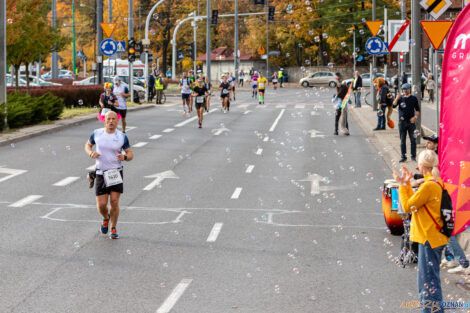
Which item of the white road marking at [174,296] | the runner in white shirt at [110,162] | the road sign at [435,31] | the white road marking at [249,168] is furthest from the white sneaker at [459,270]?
the white road marking at [249,168]

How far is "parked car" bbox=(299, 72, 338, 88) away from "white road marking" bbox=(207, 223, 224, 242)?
73.8m

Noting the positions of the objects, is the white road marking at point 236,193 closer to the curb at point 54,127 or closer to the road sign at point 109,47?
the curb at point 54,127

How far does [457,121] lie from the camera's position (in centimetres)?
756

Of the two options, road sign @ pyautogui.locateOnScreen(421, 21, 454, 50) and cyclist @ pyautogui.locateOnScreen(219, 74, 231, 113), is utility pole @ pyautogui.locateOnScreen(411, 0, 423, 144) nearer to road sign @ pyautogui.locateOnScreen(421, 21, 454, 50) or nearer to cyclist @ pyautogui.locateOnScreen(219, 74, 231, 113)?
road sign @ pyautogui.locateOnScreen(421, 21, 454, 50)

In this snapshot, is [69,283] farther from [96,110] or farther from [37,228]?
[96,110]

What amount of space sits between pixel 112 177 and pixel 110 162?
0.21 metres

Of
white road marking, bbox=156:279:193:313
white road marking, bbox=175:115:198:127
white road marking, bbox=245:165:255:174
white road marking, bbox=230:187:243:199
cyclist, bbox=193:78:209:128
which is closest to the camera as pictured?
white road marking, bbox=156:279:193:313

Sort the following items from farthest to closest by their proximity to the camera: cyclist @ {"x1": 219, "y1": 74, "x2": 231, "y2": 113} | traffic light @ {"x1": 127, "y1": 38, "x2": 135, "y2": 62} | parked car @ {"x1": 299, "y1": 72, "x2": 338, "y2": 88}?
parked car @ {"x1": 299, "y1": 72, "x2": 338, "y2": 88}
traffic light @ {"x1": 127, "y1": 38, "x2": 135, "y2": 62}
cyclist @ {"x1": 219, "y1": 74, "x2": 231, "y2": 113}

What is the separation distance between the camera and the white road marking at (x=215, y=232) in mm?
11352

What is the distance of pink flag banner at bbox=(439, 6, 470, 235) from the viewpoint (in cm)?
721

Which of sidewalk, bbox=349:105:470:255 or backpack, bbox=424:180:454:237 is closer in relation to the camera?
backpack, bbox=424:180:454:237

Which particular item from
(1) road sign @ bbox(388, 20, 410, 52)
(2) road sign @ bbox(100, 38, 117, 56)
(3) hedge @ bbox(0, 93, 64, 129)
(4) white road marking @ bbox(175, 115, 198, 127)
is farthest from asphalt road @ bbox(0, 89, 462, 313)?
(2) road sign @ bbox(100, 38, 117, 56)

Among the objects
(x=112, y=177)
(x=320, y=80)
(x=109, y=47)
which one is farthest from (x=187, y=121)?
(x=320, y=80)

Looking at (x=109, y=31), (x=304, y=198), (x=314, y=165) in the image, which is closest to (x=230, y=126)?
(x=109, y=31)
